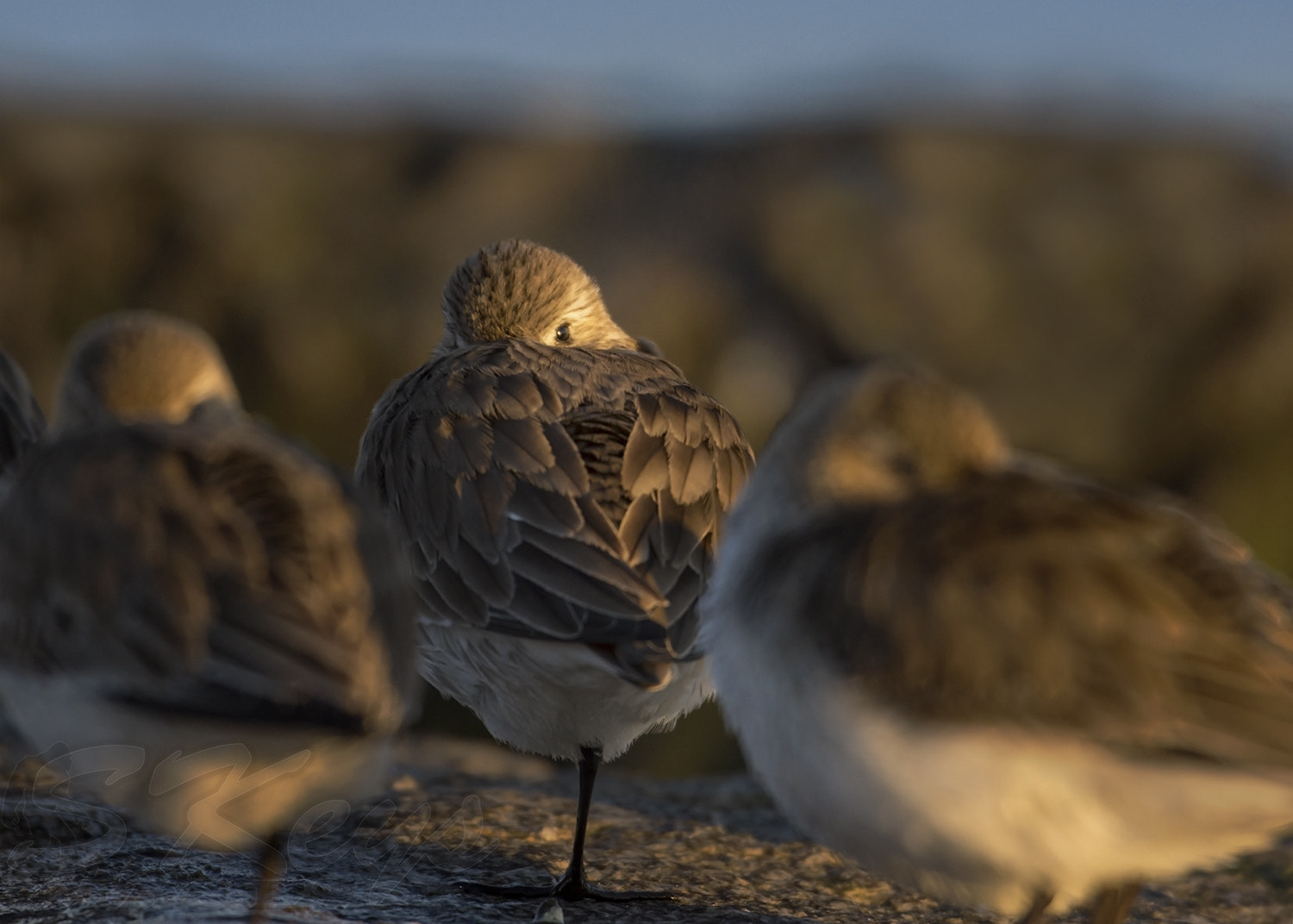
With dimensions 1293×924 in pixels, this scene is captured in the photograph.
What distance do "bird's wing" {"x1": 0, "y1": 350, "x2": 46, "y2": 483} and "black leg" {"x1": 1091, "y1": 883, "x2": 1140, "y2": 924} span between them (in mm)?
3622

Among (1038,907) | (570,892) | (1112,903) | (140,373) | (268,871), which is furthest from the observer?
(570,892)

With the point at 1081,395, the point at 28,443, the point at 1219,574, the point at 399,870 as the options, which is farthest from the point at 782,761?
the point at 1081,395

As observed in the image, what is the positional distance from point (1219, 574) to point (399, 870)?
2854 mm

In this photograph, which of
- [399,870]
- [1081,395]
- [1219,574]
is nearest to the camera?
[1219,574]

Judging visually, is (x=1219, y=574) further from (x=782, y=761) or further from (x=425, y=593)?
(x=425, y=593)

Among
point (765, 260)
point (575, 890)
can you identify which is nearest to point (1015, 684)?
point (575, 890)

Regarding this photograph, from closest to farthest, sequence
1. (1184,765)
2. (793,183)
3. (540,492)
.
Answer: (1184,765)
(540,492)
(793,183)

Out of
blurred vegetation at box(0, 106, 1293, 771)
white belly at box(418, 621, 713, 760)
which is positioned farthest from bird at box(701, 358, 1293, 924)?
blurred vegetation at box(0, 106, 1293, 771)

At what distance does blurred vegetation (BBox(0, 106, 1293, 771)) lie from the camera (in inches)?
432

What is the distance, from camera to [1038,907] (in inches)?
132

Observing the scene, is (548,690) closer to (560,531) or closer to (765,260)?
(560,531)

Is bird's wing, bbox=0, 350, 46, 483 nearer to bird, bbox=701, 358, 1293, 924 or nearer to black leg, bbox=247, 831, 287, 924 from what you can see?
black leg, bbox=247, 831, 287, 924

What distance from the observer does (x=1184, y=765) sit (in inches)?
115

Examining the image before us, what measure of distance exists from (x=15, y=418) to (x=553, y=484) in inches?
83.9
